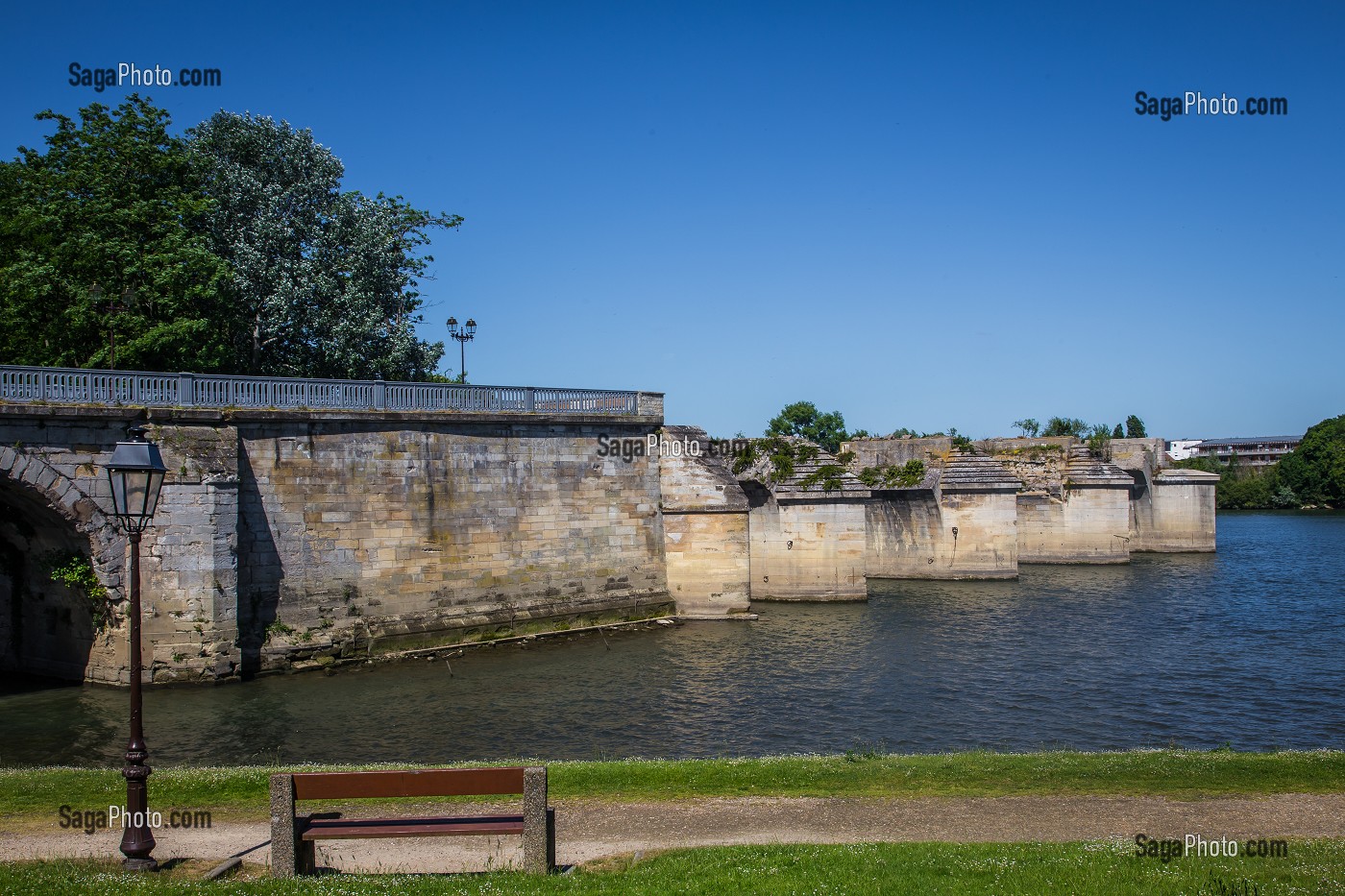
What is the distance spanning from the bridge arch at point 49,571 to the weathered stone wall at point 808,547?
1949 centimetres

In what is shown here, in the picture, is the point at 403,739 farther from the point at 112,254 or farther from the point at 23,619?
the point at 112,254

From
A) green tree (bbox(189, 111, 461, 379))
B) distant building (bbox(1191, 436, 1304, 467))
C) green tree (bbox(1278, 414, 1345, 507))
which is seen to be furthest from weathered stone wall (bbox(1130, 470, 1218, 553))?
distant building (bbox(1191, 436, 1304, 467))

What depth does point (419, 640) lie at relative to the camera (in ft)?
78.3

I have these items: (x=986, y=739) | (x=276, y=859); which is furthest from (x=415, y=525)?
(x=276, y=859)

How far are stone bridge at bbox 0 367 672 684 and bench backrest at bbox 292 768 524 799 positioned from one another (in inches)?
563

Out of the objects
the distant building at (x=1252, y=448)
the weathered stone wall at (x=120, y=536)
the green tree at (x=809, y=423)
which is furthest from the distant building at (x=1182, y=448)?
the weathered stone wall at (x=120, y=536)

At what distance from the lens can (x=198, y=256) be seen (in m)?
25.3

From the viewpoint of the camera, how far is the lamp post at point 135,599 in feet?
25.6

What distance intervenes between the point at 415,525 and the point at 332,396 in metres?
3.81

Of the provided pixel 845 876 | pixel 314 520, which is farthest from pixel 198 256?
pixel 845 876

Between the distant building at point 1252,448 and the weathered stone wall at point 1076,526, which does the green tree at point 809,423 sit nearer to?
the weathered stone wall at point 1076,526

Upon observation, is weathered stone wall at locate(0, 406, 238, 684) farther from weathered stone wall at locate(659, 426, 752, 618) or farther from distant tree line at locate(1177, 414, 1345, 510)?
distant tree line at locate(1177, 414, 1345, 510)

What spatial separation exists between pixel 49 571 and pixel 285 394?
615cm

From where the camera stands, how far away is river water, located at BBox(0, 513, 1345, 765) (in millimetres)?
15570
